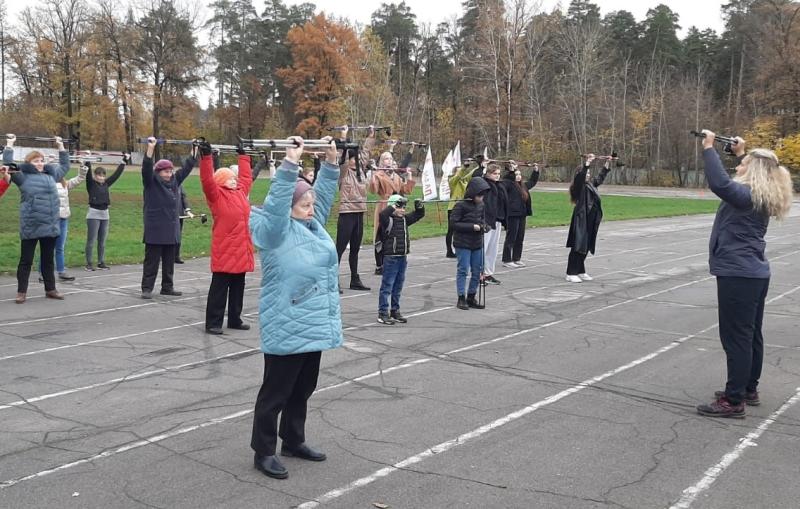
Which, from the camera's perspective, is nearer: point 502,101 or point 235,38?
point 502,101

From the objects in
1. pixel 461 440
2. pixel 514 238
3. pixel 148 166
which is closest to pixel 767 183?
pixel 461 440

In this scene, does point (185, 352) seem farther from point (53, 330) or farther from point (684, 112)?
point (684, 112)

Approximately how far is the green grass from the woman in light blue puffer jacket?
10299 mm

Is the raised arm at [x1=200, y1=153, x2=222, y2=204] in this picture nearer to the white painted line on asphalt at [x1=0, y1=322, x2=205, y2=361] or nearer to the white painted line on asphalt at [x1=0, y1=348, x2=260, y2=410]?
the white painted line on asphalt at [x1=0, y1=322, x2=205, y2=361]

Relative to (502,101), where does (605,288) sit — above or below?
below

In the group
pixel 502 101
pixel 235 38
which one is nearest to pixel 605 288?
pixel 502 101

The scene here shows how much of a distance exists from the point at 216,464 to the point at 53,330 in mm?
4787

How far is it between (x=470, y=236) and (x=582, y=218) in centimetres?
362

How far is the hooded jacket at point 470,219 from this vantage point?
10250mm

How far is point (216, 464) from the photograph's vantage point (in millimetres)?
4816

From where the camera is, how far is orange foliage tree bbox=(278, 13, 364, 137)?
181ft

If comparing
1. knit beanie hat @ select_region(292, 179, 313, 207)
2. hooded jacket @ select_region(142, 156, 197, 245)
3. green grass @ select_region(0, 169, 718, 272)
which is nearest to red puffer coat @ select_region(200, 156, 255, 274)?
hooded jacket @ select_region(142, 156, 197, 245)

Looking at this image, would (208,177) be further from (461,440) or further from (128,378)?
(461,440)

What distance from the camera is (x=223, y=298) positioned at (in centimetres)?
865
